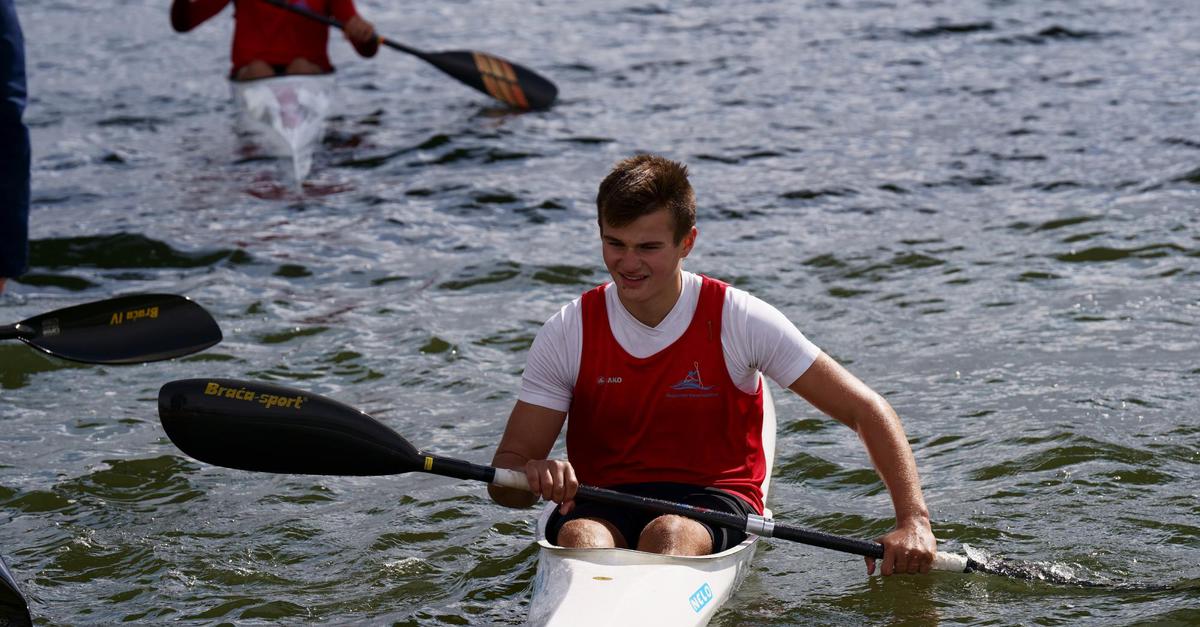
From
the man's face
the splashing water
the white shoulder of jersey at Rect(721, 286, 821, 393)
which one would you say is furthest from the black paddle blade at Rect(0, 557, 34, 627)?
the splashing water

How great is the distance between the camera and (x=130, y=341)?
4.89 m

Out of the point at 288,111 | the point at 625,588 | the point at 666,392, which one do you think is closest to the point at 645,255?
the point at 666,392

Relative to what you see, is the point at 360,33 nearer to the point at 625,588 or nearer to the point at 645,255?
the point at 645,255

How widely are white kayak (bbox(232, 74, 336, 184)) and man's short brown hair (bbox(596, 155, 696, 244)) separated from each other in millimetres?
6231

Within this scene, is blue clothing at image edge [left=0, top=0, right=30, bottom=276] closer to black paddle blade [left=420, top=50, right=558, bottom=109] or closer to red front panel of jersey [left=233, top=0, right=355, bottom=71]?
red front panel of jersey [left=233, top=0, right=355, bottom=71]

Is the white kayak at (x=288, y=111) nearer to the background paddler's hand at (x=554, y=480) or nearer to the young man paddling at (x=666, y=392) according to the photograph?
the young man paddling at (x=666, y=392)

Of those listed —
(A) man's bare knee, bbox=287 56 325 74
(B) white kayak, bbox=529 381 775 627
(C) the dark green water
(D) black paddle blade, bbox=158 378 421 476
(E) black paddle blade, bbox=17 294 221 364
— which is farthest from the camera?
(A) man's bare knee, bbox=287 56 325 74

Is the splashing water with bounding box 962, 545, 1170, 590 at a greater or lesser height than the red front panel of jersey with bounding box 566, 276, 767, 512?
lesser

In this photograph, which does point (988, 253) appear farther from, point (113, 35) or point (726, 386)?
point (113, 35)

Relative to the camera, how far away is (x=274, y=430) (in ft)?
13.9

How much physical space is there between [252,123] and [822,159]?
398 centimetres

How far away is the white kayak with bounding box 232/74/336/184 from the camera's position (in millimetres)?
9898

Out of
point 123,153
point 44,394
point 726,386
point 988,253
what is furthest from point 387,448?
point 123,153

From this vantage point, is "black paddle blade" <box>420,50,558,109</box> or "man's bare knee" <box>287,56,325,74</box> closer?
"man's bare knee" <box>287,56,325,74</box>
